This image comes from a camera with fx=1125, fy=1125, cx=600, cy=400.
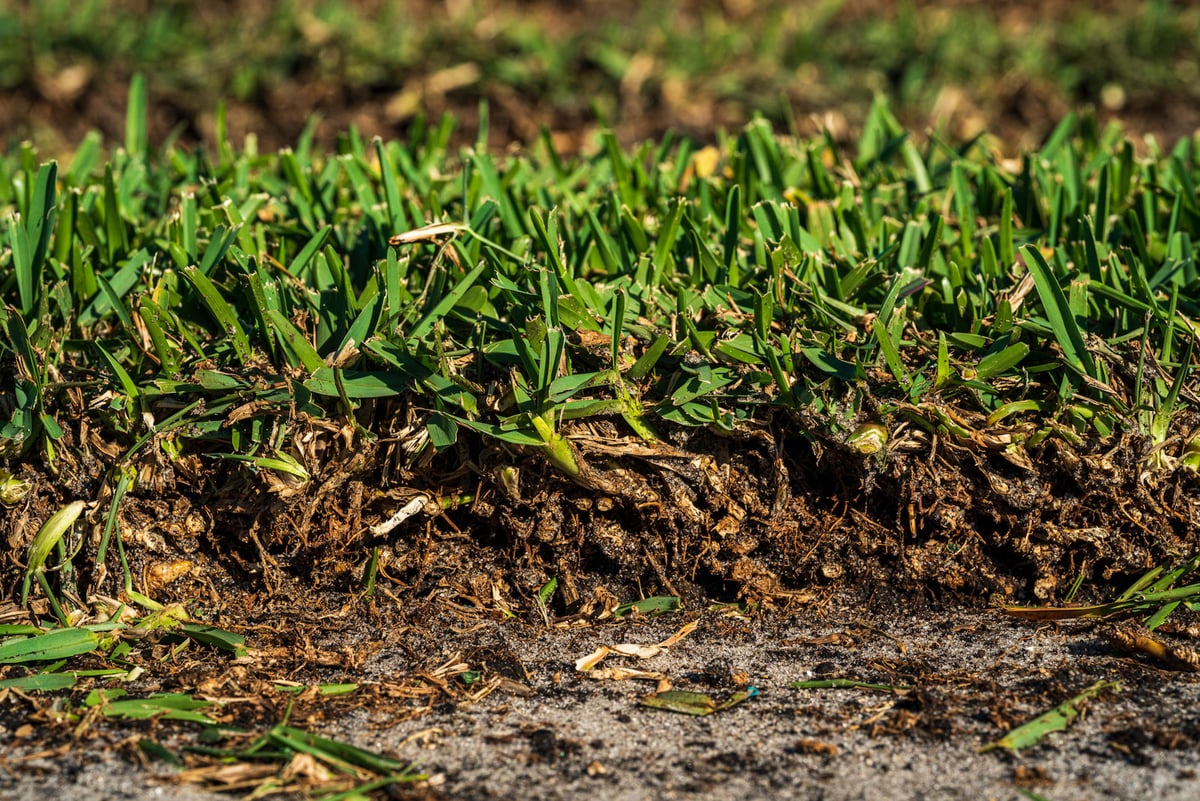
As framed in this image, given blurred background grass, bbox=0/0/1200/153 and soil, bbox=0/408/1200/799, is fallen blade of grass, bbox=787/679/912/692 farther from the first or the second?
blurred background grass, bbox=0/0/1200/153

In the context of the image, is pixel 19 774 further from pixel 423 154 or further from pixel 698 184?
pixel 423 154

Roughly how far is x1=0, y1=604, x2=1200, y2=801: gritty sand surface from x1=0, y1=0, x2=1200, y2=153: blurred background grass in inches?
119

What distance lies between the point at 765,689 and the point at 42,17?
475 cm

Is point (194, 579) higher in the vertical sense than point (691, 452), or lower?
lower

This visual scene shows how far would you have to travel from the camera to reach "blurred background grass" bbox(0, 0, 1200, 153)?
4844mm

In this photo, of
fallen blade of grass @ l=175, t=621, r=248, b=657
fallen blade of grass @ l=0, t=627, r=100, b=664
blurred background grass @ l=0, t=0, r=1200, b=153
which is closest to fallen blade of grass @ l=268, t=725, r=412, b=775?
fallen blade of grass @ l=175, t=621, r=248, b=657

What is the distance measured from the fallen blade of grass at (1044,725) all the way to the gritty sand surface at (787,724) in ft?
0.05

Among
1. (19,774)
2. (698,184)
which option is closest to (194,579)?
(19,774)

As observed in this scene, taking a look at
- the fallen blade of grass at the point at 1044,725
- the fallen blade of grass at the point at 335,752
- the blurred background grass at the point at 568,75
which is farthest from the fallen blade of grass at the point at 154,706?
the blurred background grass at the point at 568,75

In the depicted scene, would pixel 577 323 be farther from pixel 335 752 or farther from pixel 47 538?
pixel 47 538

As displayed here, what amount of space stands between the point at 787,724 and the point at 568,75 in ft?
12.2

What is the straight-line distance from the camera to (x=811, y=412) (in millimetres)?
2088

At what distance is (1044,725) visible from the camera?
1728 mm

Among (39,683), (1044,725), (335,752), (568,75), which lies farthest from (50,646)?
(568,75)
